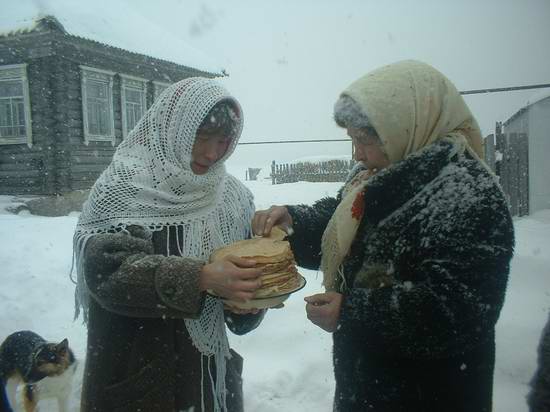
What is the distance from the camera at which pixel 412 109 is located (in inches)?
63.7

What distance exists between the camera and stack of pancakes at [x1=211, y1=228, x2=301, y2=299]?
157 cm

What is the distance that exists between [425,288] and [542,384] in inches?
17.4

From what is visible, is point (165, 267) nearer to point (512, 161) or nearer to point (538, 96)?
point (512, 161)

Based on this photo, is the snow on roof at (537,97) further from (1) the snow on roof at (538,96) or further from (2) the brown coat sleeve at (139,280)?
(2) the brown coat sleeve at (139,280)

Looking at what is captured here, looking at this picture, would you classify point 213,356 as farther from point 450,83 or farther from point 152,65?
point 152,65

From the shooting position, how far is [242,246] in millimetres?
1667

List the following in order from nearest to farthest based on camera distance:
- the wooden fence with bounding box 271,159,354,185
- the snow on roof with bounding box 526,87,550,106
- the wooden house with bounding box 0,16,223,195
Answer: the snow on roof with bounding box 526,87,550,106, the wooden house with bounding box 0,16,223,195, the wooden fence with bounding box 271,159,354,185

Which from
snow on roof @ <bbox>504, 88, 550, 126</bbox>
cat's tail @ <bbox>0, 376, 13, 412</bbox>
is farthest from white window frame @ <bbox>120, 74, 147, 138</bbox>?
snow on roof @ <bbox>504, 88, 550, 126</bbox>

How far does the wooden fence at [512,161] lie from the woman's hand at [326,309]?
7.60 metres

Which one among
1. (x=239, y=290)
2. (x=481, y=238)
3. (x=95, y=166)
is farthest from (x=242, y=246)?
(x=95, y=166)

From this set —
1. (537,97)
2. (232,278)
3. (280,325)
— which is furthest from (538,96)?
(232,278)

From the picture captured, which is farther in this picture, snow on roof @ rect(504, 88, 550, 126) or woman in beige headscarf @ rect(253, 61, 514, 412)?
snow on roof @ rect(504, 88, 550, 126)

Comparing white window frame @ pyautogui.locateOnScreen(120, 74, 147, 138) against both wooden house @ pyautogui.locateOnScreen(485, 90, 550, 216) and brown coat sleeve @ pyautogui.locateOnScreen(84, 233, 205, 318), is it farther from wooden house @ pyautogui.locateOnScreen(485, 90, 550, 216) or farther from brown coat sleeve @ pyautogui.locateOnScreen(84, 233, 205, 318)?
brown coat sleeve @ pyautogui.locateOnScreen(84, 233, 205, 318)

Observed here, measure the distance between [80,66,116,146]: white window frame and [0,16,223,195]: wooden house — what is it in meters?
0.02
